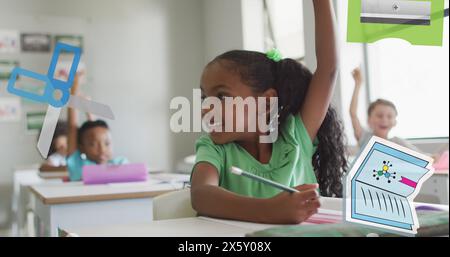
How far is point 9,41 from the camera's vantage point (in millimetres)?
534

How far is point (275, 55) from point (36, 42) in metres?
0.25

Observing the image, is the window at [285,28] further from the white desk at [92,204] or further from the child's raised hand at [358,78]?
the white desk at [92,204]

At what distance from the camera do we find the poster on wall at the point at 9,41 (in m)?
0.53

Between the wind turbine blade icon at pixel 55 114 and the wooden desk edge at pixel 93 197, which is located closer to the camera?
the wind turbine blade icon at pixel 55 114

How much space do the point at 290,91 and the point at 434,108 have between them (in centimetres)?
19

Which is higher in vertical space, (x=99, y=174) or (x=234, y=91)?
(x=234, y=91)

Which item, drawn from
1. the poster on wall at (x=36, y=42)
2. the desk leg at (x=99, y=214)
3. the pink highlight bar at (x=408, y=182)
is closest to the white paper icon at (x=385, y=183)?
the pink highlight bar at (x=408, y=182)

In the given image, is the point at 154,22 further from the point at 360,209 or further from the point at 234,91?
the point at 360,209

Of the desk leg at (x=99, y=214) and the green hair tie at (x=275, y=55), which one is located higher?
the green hair tie at (x=275, y=55)

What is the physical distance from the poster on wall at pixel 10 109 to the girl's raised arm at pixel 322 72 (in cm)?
30

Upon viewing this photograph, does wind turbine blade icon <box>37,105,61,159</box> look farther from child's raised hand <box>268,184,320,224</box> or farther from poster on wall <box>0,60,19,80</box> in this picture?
child's raised hand <box>268,184,320,224</box>

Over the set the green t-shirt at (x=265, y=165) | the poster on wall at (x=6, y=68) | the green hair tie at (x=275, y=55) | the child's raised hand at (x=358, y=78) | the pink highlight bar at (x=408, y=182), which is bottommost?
the pink highlight bar at (x=408, y=182)
